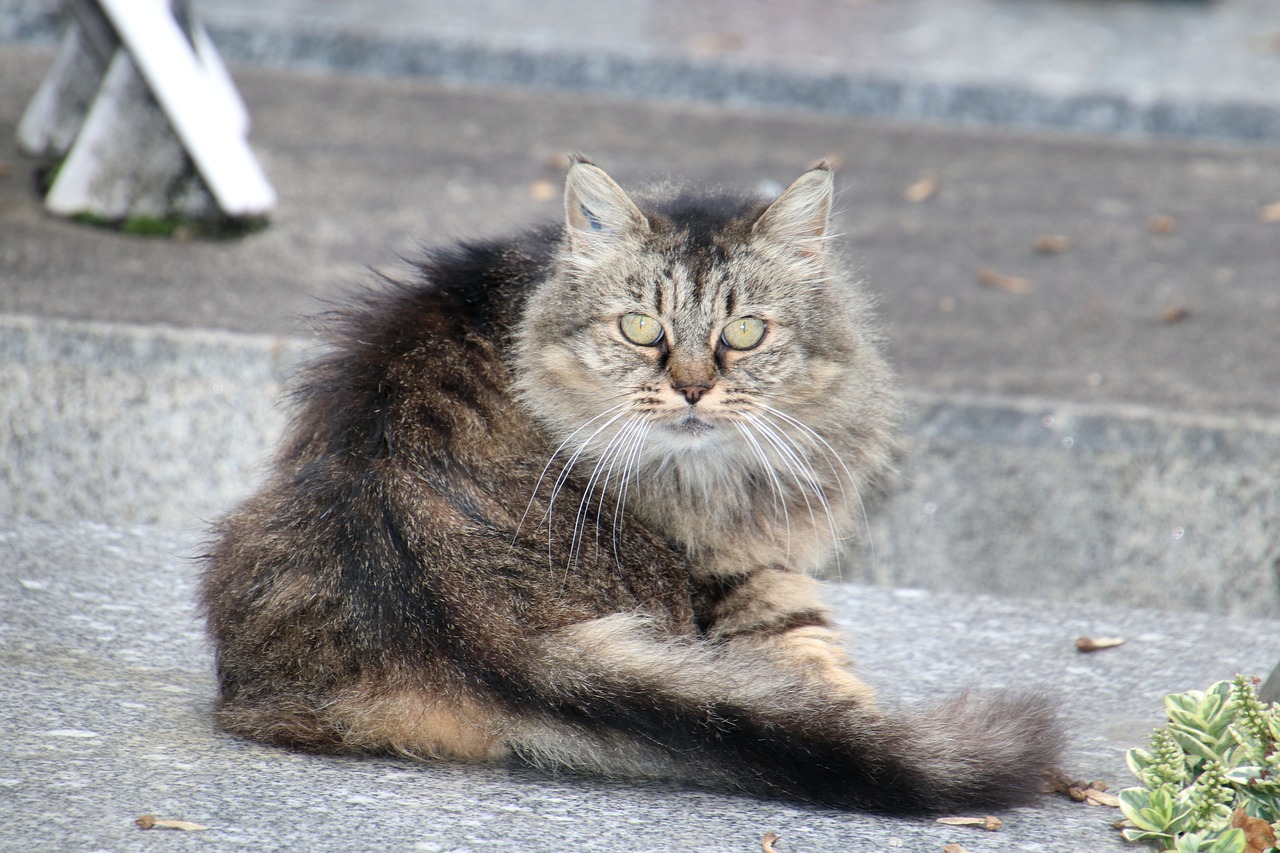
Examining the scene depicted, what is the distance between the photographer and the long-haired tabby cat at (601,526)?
220cm

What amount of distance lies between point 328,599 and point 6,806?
1.91ft

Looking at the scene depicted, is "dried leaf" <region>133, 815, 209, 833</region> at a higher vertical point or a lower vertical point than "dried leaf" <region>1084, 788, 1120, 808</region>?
higher

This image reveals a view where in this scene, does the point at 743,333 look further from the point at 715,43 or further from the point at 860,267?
the point at 715,43

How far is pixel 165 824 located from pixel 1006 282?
3.69 m

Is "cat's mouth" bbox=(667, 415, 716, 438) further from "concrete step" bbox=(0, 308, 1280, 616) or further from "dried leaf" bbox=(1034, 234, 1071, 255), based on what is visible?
"dried leaf" bbox=(1034, 234, 1071, 255)

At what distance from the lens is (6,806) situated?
2.01 m

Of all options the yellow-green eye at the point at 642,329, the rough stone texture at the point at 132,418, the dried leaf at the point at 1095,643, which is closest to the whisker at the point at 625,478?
the yellow-green eye at the point at 642,329

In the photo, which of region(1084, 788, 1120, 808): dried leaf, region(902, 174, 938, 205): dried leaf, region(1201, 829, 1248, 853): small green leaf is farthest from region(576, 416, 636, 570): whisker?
region(902, 174, 938, 205): dried leaf

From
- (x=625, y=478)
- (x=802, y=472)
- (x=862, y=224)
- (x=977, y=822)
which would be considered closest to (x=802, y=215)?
(x=802, y=472)

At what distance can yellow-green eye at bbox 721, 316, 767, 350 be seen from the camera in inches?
99.4

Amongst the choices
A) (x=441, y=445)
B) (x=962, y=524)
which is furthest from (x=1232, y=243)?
(x=441, y=445)

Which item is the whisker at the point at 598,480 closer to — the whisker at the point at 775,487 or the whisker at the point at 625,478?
the whisker at the point at 625,478

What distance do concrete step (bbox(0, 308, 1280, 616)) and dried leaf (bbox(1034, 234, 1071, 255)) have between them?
1.33 m

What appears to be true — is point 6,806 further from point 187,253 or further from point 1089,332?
point 1089,332
